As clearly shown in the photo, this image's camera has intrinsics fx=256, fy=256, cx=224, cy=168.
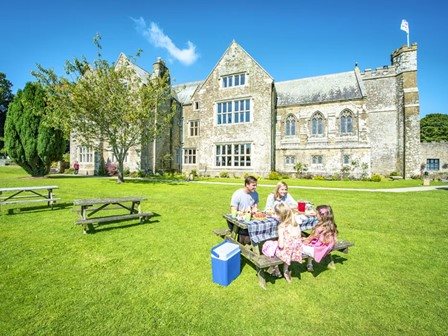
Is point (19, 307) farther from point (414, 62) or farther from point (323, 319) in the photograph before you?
point (414, 62)

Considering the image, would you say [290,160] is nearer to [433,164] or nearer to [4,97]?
[433,164]

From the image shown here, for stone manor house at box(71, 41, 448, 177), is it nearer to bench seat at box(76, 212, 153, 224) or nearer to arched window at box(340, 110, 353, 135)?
arched window at box(340, 110, 353, 135)

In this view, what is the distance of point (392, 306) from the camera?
13.0 ft

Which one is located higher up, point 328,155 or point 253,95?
point 253,95

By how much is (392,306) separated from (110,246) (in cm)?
598

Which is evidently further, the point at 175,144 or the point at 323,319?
the point at 175,144

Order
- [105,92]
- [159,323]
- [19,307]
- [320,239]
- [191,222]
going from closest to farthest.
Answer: [159,323] → [19,307] → [320,239] → [191,222] → [105,92]

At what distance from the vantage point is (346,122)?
27391 millimetres

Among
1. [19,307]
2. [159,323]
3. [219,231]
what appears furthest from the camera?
[219,231]

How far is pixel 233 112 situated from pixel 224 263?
2556cm

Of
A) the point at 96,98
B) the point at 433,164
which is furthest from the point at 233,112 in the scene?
the point at 433,164

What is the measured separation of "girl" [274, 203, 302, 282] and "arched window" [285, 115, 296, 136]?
26397mm

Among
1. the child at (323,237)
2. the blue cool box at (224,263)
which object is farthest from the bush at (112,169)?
the child at (323,237)

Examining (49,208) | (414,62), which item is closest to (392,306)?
(49,208)
